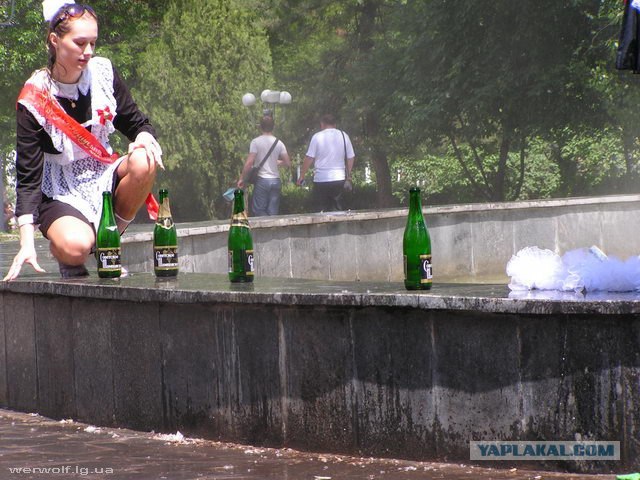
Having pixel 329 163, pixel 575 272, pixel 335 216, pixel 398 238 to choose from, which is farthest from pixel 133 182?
pixel 329 163

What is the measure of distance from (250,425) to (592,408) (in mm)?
1506

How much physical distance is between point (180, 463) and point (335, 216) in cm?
773

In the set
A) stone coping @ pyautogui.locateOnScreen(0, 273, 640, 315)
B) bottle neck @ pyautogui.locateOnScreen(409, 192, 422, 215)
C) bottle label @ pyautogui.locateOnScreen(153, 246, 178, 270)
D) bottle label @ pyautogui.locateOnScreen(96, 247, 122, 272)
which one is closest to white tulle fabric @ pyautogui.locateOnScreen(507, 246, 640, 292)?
stone coping @ pyautogui.locateOnScreen(0, 273, 640, 315)

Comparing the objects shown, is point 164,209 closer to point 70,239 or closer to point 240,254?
point 70,239

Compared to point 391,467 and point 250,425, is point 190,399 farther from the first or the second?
point 391,467

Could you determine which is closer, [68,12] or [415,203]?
[415,203]

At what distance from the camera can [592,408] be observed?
13.4 feet

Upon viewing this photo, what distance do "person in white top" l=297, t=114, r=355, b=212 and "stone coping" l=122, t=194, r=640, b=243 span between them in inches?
106

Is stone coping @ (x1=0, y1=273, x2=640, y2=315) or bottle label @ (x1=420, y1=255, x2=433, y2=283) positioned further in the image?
bottle label @ (x1=420, y1=255, x2=433, y2=283)

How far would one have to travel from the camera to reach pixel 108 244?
20.0 feet

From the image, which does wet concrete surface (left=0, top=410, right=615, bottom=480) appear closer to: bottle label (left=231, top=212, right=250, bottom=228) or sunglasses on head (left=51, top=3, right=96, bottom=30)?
bottle label (left=231, top=212, right=250, bottom=228)

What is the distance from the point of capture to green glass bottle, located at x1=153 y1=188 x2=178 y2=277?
19.6 ft

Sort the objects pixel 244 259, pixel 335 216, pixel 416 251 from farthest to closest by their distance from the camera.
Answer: pixel 335 216 < pixel 244 259 < pixel 416 251

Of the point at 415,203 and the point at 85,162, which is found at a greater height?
the point at 85,162
